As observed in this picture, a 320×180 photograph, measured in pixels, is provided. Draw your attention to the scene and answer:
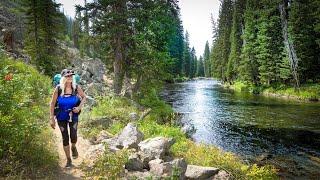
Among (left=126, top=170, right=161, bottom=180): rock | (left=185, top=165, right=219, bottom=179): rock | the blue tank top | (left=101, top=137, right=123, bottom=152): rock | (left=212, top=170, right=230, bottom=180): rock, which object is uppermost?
the blue tank top

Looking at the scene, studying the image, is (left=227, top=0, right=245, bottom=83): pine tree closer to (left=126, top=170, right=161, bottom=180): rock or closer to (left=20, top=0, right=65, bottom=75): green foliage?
(left=20, top=0, right=65, bottom=75): green foliage

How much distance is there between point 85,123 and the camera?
13.8m

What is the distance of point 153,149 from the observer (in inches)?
388

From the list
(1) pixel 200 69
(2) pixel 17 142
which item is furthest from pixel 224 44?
(1) pixel 200 69

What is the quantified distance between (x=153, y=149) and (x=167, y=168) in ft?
5.26

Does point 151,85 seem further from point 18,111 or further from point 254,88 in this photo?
point 254,88

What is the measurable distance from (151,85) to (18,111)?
14628 millimetres

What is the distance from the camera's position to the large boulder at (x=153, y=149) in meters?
9.14

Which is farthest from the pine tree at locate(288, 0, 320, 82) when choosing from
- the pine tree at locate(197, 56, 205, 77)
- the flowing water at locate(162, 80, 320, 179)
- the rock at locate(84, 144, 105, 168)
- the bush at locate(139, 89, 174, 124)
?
the pine tree at locate(197, 56, 205, 77)

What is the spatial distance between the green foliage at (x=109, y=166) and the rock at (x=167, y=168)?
2.31 ft

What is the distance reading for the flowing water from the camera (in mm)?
15195

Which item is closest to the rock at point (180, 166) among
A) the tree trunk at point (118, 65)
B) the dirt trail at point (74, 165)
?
the dirt trail at point (74, 165)

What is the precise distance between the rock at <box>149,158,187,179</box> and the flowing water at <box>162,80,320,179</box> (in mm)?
6085

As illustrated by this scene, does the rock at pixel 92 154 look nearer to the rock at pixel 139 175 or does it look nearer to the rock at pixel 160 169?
the rock at pixel 139 175
